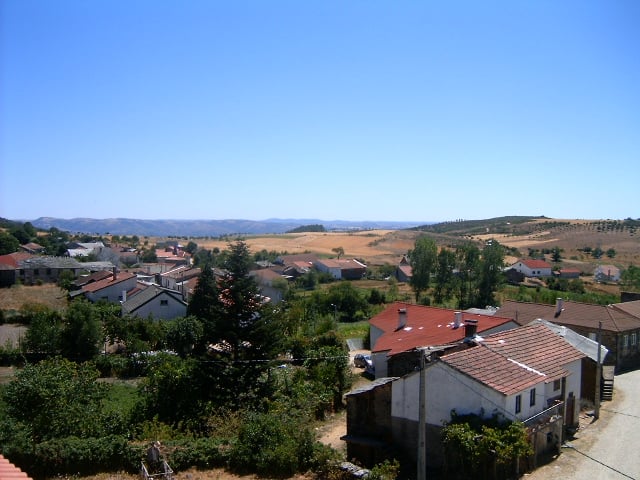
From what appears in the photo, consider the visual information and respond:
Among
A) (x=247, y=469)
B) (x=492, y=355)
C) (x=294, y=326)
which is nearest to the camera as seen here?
(x=247, y=469)

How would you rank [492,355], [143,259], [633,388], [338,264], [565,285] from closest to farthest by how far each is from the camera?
[492,355]
[633,388]
[565,285]
[338,264]
[143,259]

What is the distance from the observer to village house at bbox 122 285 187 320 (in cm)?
4912

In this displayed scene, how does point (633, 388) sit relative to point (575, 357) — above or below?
below

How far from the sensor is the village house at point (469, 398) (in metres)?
18.0

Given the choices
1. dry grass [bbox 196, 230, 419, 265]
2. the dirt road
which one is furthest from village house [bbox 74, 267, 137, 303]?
dry grass [bbox 196, 230, 419, 265]

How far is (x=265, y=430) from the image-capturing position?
18250 mm

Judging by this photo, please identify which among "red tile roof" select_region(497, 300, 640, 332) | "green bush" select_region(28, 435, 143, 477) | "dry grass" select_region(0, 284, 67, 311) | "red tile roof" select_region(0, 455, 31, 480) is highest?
"red tile roof" select_region(0, 455, 31, 480)

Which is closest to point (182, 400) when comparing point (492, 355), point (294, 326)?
point (492, 355)

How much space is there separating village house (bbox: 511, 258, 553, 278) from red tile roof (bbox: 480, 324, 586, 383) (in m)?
68.9

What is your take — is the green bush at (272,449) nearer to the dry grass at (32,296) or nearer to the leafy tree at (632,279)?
the dry grass at (32,296)

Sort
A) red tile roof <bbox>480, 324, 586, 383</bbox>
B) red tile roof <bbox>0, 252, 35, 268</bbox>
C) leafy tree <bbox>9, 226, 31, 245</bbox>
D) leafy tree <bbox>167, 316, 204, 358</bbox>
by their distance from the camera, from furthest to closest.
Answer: leafy tree <bbox>9, 226, 31, 245</bbox>, red tile roof <bbox>0, 252, 35, 268</bbox>, leafy tree <bbox>167, 316, 204, 358</bbox>, red tile roof <bbox>480, 324, 586, 383</bbox>

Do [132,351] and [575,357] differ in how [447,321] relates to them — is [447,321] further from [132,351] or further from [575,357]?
[132,351]

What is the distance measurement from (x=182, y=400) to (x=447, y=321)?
585 inches

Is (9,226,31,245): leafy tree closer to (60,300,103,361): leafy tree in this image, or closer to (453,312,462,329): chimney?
(60,300,103,361): leafy tree
